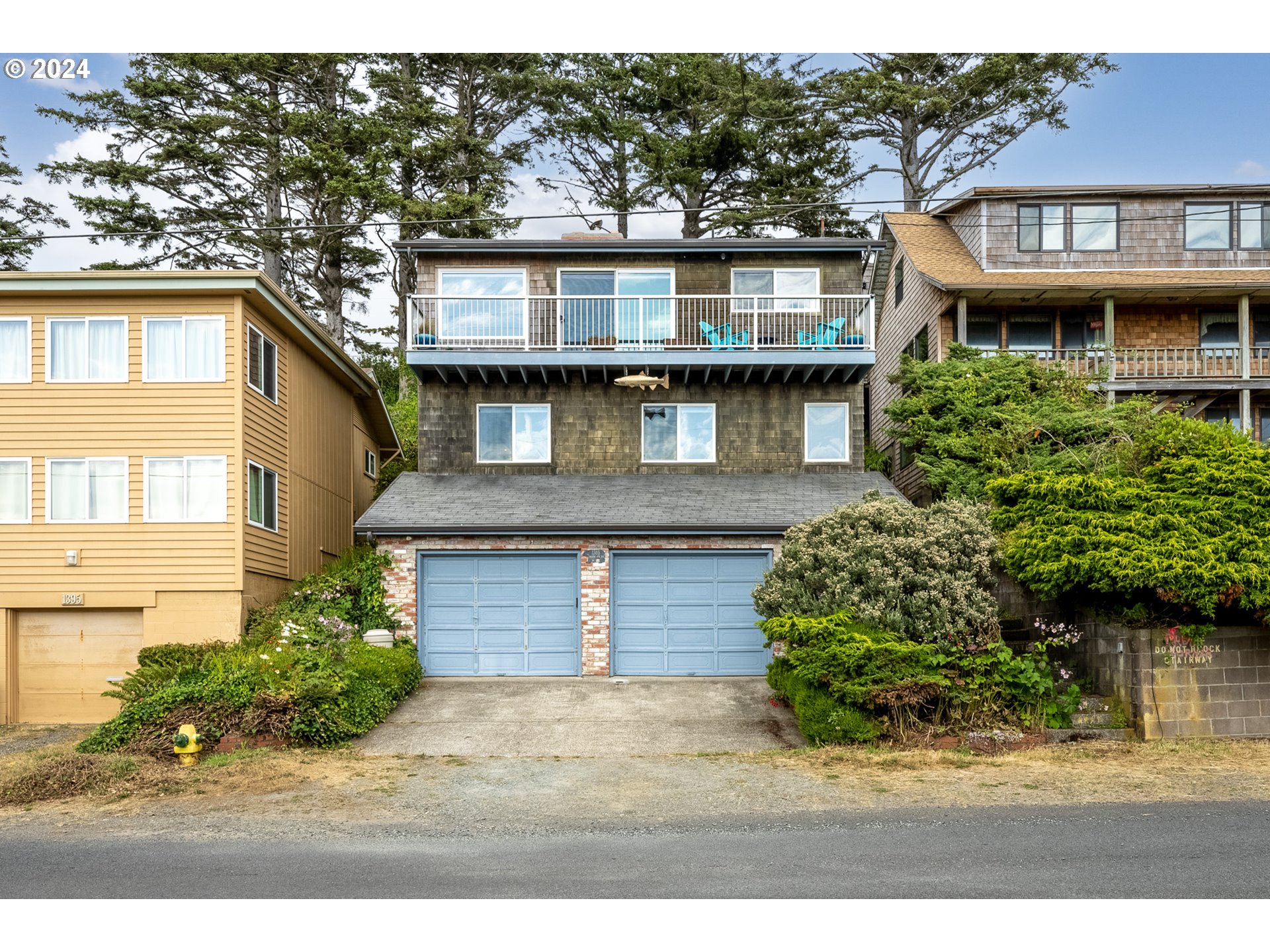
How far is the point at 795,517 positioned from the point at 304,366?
34.7 ft

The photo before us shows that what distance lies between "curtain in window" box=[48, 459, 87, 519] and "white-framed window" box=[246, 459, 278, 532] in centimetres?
262

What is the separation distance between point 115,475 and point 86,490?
0.52m

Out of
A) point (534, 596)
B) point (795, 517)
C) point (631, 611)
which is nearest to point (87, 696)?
point (534, 596)

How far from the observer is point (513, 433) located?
2219 centimetres

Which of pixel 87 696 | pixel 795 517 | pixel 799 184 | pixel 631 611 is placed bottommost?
pixel 87 696

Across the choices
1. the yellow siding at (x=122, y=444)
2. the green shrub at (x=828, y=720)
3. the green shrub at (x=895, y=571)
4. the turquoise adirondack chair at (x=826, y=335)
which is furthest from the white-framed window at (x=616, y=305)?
the green shrub at (x=828, y=720)

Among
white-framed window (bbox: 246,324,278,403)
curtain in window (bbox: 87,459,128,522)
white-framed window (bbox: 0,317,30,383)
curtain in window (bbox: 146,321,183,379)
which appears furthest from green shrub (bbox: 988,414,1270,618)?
white-framed window (bbox: 0,317,30,383)

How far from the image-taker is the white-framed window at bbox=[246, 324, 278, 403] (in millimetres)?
18984

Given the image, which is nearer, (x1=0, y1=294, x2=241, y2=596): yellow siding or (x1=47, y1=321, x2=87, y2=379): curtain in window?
(x1=0, y1=294, x2=241, y2=596): yellow siding

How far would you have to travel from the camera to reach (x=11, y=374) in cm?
1853

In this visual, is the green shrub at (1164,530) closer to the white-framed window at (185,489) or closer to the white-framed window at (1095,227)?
the white-framed window at (1095,227)

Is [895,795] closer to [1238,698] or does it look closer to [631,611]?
[1238,698]

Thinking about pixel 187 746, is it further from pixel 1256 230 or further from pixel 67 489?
pixel 1256 230

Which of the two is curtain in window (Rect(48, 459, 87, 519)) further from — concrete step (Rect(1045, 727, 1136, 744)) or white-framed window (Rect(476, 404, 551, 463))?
concrete step (Rect(1045, 727, 1136, 744))
